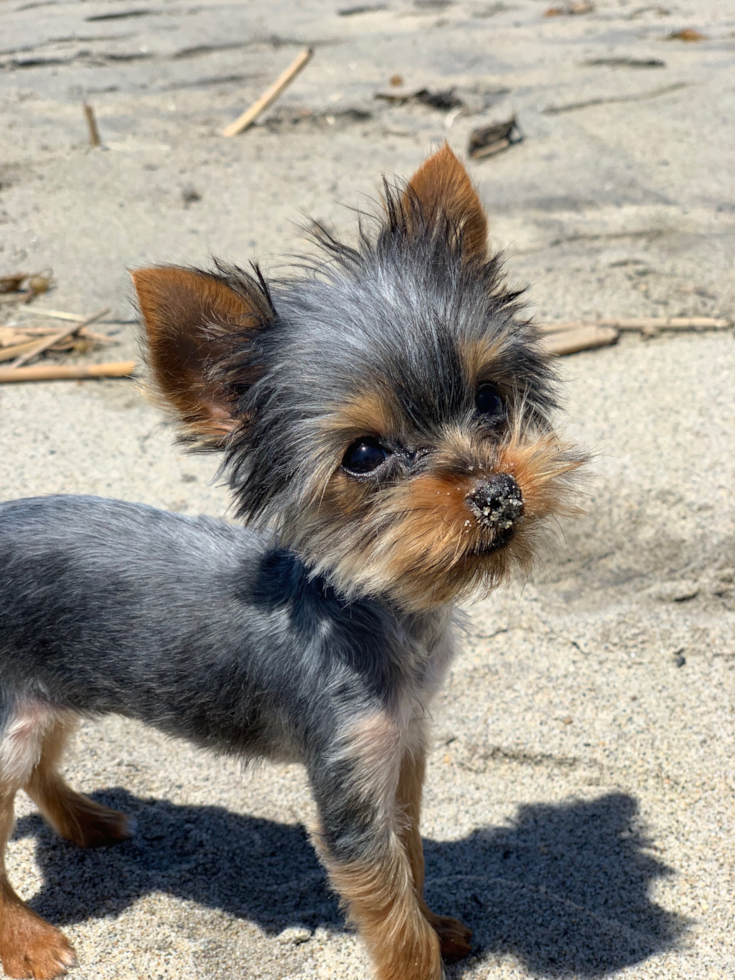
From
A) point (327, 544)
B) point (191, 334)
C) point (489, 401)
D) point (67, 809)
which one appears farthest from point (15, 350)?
point (489, 401)

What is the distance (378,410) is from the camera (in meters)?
2.56

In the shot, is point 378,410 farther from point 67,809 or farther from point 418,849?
point 67,809

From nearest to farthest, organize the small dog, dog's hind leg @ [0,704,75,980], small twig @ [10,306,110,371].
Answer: the small dog < dog's hind leg @ [0,704,75,980] < small twig @ [10,306,110,371]

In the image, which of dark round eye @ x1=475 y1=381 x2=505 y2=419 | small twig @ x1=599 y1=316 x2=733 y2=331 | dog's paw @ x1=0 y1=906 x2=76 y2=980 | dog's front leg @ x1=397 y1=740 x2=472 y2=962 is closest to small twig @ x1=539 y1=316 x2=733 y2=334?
small twig @ x1=599 y1=316 x2=733 y2=331

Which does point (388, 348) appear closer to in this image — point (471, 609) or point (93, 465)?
point (471, 609)

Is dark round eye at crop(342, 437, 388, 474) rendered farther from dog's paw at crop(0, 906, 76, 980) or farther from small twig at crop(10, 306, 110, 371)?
small twig at crop(10, 306, 110, 371)

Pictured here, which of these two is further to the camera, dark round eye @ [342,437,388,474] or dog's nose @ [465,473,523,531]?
dark round eye @ [342,437,388,474]

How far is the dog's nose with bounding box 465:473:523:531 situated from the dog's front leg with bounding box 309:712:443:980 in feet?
2.39

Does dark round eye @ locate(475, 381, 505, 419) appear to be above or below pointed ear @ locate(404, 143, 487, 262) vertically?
below

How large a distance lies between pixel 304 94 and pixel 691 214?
5.02m

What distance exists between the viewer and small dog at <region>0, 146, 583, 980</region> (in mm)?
2559

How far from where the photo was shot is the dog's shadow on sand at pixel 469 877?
3.23 metres

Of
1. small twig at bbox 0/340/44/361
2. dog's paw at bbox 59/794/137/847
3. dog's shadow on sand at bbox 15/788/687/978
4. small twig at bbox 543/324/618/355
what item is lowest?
dog's shadow on sand at bbox 15/788/687/978

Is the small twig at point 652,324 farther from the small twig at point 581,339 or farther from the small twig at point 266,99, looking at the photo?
the small twig at point 266,99
